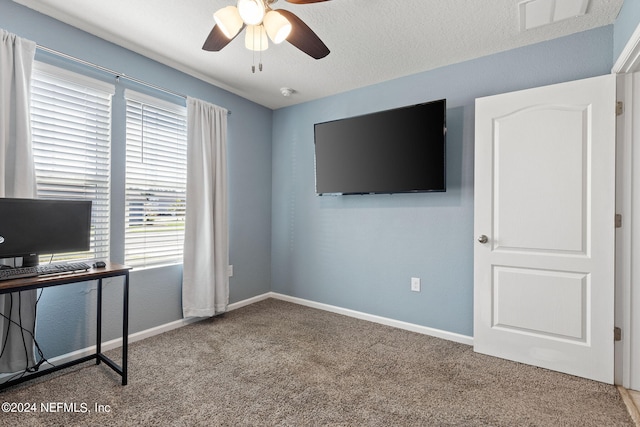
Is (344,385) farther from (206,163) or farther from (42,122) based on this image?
(42,122)

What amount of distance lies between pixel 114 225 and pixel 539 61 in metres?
3.59

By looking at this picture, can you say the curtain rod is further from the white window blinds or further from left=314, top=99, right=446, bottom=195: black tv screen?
left=314, top=99, right=446, bottom=195: black tv screen

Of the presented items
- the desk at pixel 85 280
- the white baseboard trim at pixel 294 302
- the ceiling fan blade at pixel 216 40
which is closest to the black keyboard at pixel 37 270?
the desk at pixel 85 280

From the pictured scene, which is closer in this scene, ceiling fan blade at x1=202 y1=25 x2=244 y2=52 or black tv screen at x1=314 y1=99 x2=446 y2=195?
ceiling fan blade at x1=202 y1=25 x2=244 y2=52

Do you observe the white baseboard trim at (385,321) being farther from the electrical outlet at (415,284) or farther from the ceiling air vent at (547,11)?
the ceiling air vent at (547,11)

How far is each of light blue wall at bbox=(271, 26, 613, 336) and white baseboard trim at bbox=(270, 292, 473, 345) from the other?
49mm

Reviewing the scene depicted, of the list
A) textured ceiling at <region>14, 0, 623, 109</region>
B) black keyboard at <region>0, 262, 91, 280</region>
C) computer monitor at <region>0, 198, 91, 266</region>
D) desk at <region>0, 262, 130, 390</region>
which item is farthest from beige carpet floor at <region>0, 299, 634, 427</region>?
textured ceiling at <region>14, 0, 623, 109</region>

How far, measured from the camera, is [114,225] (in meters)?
2.55

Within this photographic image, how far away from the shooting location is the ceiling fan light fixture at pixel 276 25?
5.41 feet

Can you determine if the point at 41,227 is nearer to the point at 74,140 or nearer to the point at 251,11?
the point at 74,140

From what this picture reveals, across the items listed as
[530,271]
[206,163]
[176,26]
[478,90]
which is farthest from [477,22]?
[206,163]

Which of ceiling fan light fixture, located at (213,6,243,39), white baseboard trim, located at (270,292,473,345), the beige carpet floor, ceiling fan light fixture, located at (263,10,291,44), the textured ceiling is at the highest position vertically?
the textured ceiling

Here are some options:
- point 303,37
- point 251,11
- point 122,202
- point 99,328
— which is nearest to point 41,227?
point 122,202

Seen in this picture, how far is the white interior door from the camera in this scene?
6.93 ft
